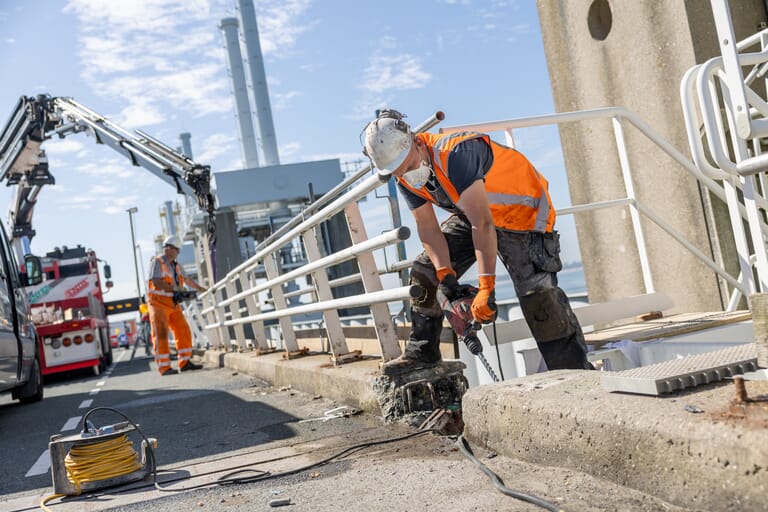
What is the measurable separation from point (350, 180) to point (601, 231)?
3186 mm

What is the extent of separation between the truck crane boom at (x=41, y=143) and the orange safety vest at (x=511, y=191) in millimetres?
12579

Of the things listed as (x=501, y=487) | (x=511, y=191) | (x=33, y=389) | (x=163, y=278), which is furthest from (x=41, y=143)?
(x=501, y=487)

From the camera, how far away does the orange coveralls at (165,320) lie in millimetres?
11656

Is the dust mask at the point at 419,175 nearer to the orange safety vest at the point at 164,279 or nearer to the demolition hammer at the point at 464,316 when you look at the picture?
the demolition hammer at the point at 464,316

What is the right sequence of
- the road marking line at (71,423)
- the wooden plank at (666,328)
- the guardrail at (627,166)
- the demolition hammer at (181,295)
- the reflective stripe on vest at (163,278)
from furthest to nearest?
the demolition hammer at (181,295), the reflective stripe on vest at (163,278), the road marking line at (71,423), the guardrail at (627,166), the wooden plank at (666,328)

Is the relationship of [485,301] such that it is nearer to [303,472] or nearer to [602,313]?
[303,472]

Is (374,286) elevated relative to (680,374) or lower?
elevated

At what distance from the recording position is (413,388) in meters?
4.02

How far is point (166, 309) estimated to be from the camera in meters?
11.9

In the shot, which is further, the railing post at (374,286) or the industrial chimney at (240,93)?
the industrial chimney at (240,93)

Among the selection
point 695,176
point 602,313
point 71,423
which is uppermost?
point 695,176

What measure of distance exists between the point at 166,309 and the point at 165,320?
17 centimetres

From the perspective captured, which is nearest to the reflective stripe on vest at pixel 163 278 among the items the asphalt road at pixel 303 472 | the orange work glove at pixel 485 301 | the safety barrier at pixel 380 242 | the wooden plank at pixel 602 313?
the safety barrier at pixel 380 242

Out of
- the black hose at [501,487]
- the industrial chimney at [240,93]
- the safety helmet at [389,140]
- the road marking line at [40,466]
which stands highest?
the industrial chimney at [240,93]
